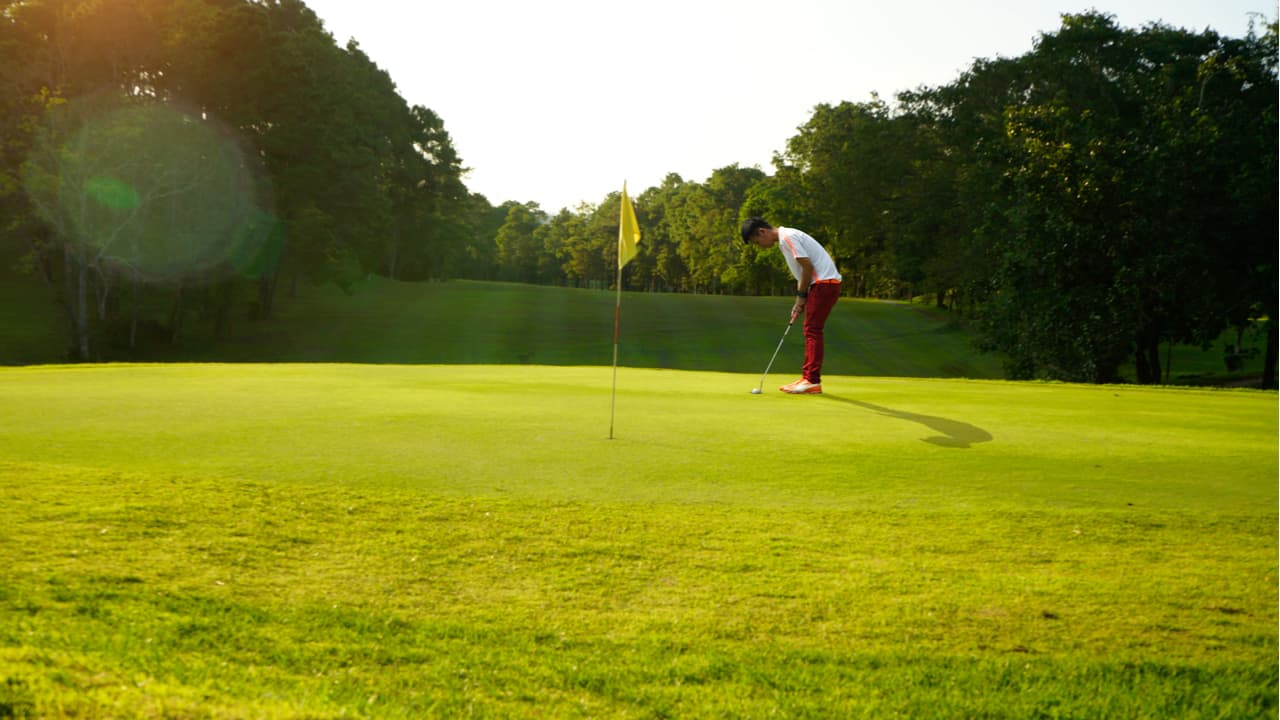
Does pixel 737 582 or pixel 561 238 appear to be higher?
pixel 561 238

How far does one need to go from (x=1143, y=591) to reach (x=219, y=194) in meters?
37.9

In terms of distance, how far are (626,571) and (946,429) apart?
16.6 feet

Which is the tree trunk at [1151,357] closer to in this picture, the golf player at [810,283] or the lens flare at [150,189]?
the golf player at [810,283]

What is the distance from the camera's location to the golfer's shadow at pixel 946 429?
762 centimetres

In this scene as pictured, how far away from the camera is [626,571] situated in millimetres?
4277

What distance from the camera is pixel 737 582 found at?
4148 millimetres

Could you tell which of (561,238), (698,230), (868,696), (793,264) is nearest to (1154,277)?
(793,264)

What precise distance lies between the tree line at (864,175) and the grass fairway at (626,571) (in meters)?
21.7

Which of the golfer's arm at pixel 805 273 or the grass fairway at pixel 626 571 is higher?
the golfer's arm at pixel 805 273

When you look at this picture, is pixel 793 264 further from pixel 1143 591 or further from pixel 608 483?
pixel 1143 591

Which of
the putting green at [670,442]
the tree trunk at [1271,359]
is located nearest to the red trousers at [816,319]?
the putting green at [670,442]

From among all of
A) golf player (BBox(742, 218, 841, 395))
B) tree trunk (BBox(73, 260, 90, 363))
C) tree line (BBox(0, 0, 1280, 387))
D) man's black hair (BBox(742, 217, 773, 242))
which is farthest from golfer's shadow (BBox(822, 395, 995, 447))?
tree trunk (BBox(73, 260, 90, 363))

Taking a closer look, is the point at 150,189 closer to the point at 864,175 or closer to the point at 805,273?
the point at 805,273

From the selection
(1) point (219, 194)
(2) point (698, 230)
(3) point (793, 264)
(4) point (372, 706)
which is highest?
(2) point (698, 230)
